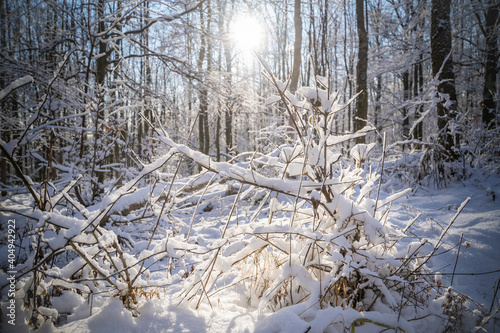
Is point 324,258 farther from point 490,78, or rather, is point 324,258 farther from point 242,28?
point 490,78

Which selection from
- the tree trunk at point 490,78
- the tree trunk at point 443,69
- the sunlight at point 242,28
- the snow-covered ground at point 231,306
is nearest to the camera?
the snow-covered ground at point 231,306

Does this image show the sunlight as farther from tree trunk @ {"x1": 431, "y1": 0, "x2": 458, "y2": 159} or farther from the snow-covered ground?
the snow-covered ground

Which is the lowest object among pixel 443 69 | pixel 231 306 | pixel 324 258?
pixel 231 306

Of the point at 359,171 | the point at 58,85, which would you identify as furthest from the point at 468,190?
the point at 58,85

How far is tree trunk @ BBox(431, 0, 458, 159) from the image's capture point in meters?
4.04

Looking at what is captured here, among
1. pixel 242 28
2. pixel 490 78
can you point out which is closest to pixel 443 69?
pixel 490 78

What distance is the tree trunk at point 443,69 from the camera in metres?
4.04

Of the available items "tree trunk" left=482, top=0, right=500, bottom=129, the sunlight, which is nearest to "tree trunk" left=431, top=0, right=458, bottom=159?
"tree trunk" left=482, top=0, right=500, bottom=129

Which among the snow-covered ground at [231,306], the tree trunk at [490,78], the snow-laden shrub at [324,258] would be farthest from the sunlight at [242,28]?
the tree trunk at [490,78]

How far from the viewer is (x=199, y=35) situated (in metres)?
4.67

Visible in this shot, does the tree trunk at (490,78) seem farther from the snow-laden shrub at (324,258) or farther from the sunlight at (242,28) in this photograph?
the snow-laden shrub at (324,258)

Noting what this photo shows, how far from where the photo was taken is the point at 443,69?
4266 mm

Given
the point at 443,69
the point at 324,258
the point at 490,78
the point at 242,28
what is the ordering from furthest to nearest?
the point at 490,78 → the point at 242,28 → the point at 443,69 → the point at 324,258

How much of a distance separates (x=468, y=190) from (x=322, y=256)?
346cm
